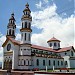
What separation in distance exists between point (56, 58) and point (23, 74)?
18.4m

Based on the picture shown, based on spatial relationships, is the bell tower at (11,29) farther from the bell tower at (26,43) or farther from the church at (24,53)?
the bell tower at (26,43)

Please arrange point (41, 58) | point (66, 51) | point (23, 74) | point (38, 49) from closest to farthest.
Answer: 1. point (23, 74)
2. point (41, 58)
3. point (38, 49)
4. point (66, 51)

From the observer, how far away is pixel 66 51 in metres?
46.8

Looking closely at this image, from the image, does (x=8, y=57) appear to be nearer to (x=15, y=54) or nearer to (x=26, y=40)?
(x=15, y=54)

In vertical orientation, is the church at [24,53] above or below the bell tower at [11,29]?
below

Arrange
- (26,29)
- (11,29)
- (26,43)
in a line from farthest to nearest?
(11,29) → (26,29) → (26,43)

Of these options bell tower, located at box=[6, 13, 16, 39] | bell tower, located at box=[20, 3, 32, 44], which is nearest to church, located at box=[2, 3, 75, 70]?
bell tower, located at box=[20, 3, 32, 44]

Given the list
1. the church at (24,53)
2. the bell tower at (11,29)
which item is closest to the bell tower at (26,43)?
the church at (24,53)

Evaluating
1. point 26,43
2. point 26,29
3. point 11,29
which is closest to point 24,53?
point 26,43

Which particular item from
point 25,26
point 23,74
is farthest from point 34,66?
point 23,74

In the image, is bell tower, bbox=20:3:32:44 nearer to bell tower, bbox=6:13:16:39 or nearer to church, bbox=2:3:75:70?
church, bbox=2:3:75:70

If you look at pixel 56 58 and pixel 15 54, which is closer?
pixel 15 54

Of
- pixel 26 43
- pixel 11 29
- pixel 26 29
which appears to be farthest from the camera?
pixel 11 29

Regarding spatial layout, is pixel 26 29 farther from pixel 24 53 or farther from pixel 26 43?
pixel 24 53
